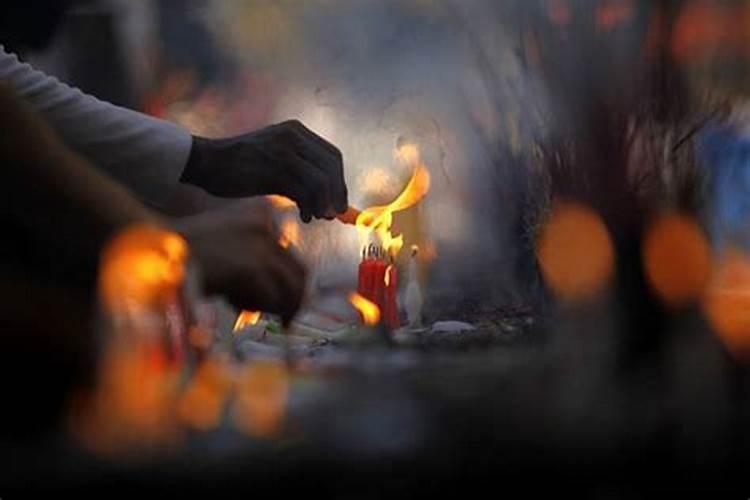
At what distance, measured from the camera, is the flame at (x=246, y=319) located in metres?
3.12

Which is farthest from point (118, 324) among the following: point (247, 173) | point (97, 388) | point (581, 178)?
point (581, 178)

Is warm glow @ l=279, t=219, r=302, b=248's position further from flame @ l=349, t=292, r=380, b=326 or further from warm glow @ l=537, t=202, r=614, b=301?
warm glow @ l=537, t=202, r=614, b=301

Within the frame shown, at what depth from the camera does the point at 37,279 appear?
10.1 feet

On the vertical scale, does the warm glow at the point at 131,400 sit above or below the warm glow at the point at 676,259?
below

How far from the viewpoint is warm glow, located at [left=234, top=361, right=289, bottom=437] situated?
10.2 feet

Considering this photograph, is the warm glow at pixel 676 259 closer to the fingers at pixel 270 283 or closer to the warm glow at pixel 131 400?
the fingers at pixel 270 283

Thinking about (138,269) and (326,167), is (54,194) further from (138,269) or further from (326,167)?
(326,167)

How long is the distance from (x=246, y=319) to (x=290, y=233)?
6.4 inches

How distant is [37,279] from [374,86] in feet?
2.12

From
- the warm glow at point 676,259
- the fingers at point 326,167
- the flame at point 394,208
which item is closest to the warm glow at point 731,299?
the warm glow at point 676,259

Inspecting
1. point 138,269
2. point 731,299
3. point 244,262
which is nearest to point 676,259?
point 731,299

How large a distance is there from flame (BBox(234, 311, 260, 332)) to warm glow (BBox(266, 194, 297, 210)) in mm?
183

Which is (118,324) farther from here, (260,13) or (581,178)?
(581,178)

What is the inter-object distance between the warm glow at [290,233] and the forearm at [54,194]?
22 centimetres
